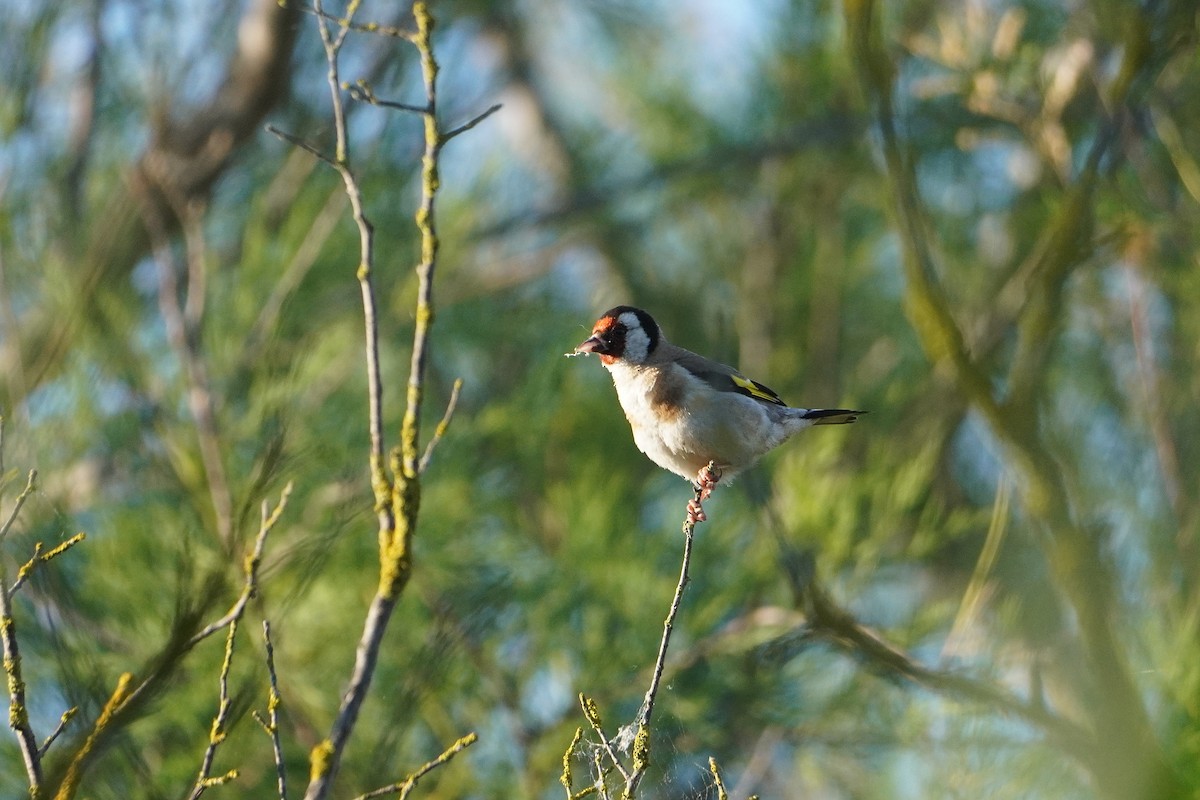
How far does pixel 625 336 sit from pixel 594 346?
0.55 feet

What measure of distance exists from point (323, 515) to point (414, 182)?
1503mm

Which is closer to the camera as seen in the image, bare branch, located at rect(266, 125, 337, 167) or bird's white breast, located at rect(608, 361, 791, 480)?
bare branch, located at rect(266, 125, 337, 167)

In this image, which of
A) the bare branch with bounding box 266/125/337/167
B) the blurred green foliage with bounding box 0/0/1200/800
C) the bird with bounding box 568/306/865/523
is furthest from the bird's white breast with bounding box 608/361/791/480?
the bare branch with bounding box 266/125/337/167

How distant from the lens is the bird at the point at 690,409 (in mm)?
2328

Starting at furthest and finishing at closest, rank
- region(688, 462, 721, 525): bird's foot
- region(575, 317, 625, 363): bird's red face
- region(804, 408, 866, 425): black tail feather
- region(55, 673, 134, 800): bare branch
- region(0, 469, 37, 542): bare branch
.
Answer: region(575, 317, 625, 363): bird's red face → region(804, 408, 866, 425): black tail feather → region(688, 462, 721, 525): bird's foot → region(0, 469, 37, 542): bare branch → region(55, 673, 134, 800): bare branch

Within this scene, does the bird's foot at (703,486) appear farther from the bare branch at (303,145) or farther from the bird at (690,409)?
the bare branch at (303,145)

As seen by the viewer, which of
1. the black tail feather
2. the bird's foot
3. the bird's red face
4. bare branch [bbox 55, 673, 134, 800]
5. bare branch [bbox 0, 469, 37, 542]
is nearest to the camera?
bare branch [bbox 55, 673, 134, 800]

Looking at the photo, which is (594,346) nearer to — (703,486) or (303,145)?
(703,486)

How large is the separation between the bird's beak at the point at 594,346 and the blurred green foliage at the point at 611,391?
1.57 feet

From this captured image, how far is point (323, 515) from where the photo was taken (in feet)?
12.3

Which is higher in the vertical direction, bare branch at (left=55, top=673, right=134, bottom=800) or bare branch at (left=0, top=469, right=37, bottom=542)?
bare branch at (left=0, top=469, right=37, bottom=542)

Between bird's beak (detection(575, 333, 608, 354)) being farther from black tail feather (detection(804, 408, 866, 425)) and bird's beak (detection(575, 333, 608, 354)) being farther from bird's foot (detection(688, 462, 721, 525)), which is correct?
black tail feather (detection(804, 408, 866, 425))

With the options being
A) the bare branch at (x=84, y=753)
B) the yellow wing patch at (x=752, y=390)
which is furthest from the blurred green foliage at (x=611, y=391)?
the bare branch at (x=84, y=753)

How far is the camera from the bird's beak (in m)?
2.32
